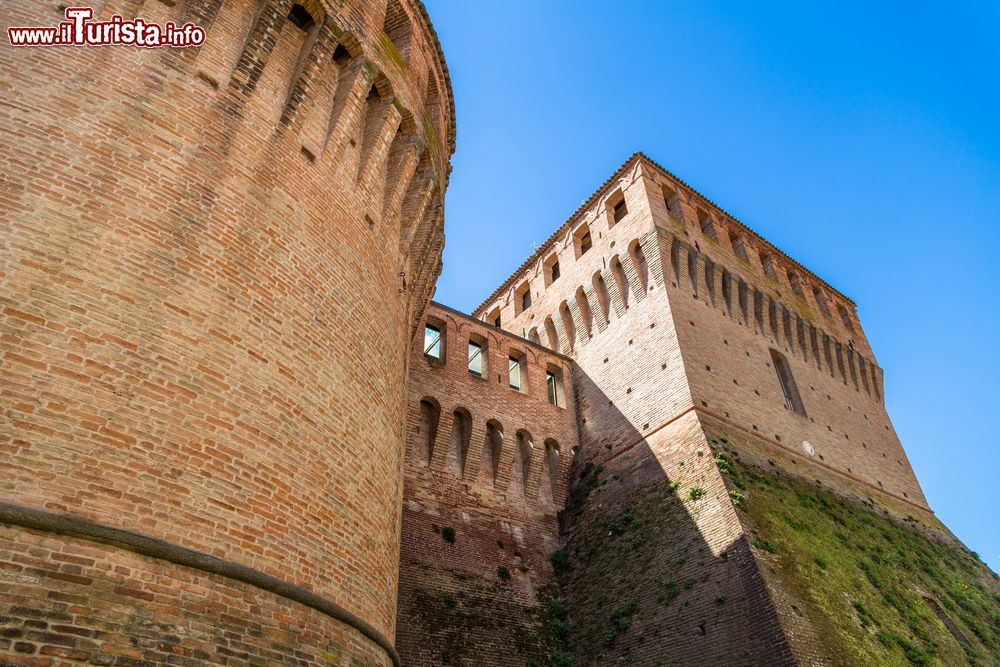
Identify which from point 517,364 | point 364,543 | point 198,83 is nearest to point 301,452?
point 364,543

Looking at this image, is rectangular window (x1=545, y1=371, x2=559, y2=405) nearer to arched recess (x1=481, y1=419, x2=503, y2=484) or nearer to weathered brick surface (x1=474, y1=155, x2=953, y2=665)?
weathered brick surface (x1=474, y1=155, x2=953, y2=665)

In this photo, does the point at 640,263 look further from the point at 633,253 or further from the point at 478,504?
the point at 478,504

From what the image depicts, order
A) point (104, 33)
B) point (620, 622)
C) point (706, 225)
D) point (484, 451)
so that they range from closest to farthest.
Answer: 1. point (104, 33)
2. point (620, 622)
3. point (484, 451)
4. point (706, 225)

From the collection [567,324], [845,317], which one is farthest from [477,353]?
[845,317]

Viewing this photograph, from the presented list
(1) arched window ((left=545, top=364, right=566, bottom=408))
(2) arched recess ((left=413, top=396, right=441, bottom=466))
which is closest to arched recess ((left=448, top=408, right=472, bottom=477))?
(2) arched recess ((left=413, top=396, right=441, bottom=466))

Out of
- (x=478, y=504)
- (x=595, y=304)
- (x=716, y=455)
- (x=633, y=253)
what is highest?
(x=633, y=253)

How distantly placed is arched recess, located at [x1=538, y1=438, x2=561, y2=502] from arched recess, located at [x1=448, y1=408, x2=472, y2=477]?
7.82 feet

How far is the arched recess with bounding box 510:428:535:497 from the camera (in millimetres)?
16078

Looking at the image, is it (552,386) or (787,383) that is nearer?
(552,386)

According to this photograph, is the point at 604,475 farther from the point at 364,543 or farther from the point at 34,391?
the point at 34,391

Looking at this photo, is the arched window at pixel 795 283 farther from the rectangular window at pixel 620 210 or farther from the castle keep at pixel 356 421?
the rectangular window at pixel 620 210

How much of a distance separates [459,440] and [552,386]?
448 cm

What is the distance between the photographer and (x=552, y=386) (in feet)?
63.3

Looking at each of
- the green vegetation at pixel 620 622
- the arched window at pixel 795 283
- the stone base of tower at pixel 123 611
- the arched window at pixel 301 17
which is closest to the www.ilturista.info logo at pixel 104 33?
the arched window at pixel 301 17
